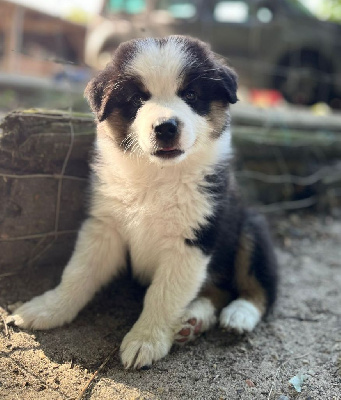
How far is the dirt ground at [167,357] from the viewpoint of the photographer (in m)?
2.06

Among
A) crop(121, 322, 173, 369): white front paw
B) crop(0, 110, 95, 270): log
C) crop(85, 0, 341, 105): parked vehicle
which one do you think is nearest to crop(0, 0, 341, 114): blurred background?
crop(85, 0, 341, 105): parked vehicle

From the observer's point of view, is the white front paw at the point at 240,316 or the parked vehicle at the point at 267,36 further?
the parked vehicle at the point at 267,36

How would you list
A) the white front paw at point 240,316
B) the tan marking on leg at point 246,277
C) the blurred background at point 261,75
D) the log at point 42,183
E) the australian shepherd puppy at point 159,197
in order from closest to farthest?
the australian shepherd puppy at point 159,197 → the white front paw at point 240,316 → the log at point 42,183 → the tan marking on leg at point 246,277 → the blurred background at point 261,75

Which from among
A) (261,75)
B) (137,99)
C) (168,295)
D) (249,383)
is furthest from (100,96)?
(261,75)

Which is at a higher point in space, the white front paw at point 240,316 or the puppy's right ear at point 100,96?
the puppy's right ear at point 100,96

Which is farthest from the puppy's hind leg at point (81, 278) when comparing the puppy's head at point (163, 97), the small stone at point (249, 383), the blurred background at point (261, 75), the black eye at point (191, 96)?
the blurred background at point (261, 75)

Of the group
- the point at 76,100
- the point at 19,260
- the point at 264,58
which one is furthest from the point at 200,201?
the point at 264,58

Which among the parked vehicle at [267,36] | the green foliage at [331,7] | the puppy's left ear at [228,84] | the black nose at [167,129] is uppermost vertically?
the green foliage at [331,7]

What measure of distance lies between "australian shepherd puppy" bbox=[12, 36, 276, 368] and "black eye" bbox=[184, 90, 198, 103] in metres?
0.01

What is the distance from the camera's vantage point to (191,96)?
2.42 metres

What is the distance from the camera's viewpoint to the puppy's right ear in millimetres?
2420

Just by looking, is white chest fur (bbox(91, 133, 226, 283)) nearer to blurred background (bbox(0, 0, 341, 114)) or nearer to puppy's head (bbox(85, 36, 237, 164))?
puppy's head (bbox(85, 36, 237, 164))

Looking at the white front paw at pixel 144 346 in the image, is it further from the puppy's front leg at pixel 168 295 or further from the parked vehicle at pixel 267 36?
the parked vehicle at pixel 267 36

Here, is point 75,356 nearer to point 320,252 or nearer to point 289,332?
point 289,332
